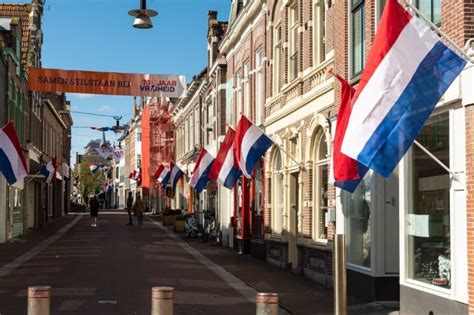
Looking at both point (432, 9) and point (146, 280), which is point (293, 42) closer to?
point (146, 280)

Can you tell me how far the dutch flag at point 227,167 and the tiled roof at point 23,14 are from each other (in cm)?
1654

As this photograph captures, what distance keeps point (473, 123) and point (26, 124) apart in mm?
27093

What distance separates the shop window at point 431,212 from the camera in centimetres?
988

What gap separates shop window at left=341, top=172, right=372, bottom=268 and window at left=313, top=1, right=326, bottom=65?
363 cm

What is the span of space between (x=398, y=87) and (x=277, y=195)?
12.3 m

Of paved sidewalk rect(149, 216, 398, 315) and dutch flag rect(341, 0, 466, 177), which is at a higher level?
dutch flag rect(341, 0, 466, 177)

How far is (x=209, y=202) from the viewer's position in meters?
33.6

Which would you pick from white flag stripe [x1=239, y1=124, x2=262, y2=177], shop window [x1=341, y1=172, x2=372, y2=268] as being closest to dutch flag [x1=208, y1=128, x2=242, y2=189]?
white flag stripe [x1=239, y1=124, x2=262, y2=177]

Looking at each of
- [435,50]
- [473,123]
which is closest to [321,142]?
[473,123]

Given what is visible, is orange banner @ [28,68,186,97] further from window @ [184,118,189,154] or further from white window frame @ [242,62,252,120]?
window @ [184,118,189,154]

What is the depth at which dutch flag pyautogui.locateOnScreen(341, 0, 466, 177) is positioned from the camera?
7.86 metres

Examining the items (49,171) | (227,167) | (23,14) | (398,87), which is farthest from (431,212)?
(23,14)

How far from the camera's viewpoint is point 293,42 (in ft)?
60.0

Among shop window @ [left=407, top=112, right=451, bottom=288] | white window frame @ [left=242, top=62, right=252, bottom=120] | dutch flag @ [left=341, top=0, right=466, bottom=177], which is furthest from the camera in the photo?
white window frame @ [left=242, top=62, right=252, bottom=120]
